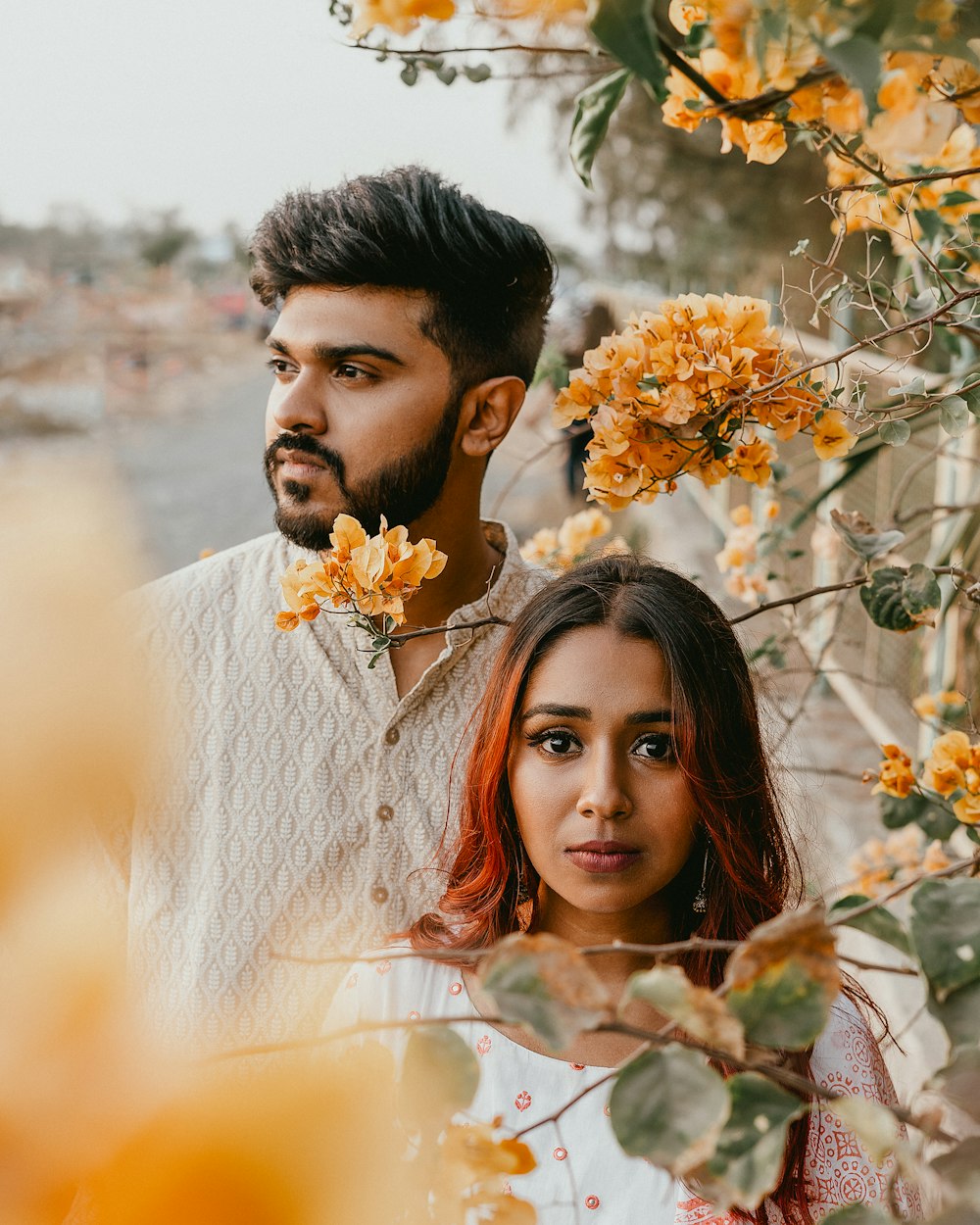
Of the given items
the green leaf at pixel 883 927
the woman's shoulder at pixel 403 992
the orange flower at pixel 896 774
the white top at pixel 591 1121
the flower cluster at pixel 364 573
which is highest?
the flower cluster at pixel 364 573

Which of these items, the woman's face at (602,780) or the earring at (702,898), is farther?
the earring at (702,898)

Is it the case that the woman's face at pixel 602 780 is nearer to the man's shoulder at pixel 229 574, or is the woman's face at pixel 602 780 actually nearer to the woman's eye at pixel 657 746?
the woman's eye at pixel 657 746

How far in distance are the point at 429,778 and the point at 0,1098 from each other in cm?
139

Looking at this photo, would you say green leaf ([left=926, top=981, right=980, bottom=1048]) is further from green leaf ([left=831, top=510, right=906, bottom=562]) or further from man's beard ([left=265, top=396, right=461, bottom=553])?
man's beard ([left=265, top=396, right=461, bottom=553])

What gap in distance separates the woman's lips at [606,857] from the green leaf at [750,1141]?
2.34ft

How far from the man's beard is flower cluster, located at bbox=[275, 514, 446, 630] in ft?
1.57

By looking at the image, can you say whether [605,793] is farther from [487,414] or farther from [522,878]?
[487,414]

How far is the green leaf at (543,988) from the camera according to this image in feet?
1.19

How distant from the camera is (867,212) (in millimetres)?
1188

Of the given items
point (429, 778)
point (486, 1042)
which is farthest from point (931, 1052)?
point (486, 1042)

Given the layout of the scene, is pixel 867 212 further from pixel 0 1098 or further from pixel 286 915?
pixel 0 1098

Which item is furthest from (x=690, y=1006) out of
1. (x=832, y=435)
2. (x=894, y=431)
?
(x=832, y=435)

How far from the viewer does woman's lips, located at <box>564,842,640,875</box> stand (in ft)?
3.60

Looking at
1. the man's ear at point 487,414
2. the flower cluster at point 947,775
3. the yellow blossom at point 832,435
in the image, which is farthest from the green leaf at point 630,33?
the man's ear at point 487,414
